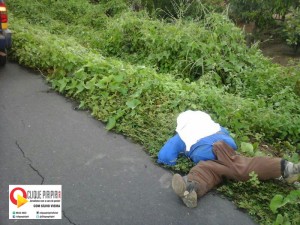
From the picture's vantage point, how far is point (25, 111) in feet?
16.3

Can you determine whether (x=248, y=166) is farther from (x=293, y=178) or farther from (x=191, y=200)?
(x=191, y=200)

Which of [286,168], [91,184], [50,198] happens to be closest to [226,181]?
[286,168]

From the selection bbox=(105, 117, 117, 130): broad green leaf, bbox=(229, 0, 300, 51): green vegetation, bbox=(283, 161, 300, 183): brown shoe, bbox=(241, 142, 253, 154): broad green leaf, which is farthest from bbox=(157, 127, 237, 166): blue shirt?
bbox=(229, 0, 300, 51): green vegetation

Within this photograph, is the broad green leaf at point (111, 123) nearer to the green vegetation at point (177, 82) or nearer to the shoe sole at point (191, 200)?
the green vegetation at point (177, 82)

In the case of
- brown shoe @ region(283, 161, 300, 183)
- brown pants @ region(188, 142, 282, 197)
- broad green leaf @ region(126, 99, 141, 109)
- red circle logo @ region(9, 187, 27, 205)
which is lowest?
red circle logo @ region(9, 187, 27, 205)

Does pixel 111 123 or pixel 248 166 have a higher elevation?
pixel 248 166

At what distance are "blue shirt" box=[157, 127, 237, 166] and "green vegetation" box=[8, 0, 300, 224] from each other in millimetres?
121

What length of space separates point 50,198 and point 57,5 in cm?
938

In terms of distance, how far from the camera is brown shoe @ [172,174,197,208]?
3.23 m

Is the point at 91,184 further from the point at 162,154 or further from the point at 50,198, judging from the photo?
the point at 162,154

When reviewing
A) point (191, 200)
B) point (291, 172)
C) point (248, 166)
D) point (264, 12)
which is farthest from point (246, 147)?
point (264, 12)

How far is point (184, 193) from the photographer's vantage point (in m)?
3.26

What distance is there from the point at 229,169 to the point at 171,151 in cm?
70

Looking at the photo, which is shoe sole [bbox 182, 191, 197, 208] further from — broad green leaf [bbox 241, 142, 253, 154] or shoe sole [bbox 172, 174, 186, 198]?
broad green leaf [bbox 241, 142, 253, 154]
